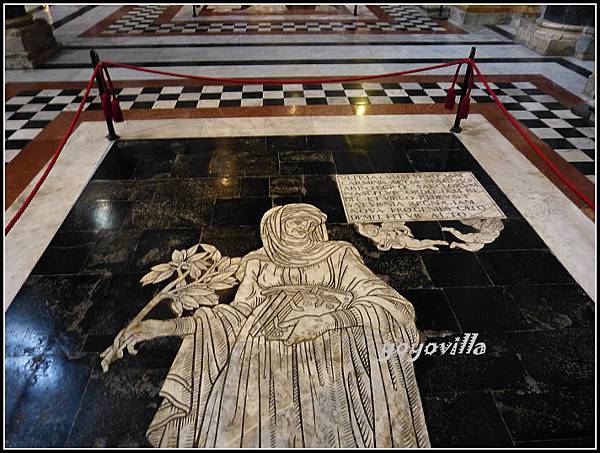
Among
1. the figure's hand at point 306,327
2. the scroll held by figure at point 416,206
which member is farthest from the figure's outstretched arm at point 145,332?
the scroll held by figure at point 416,206

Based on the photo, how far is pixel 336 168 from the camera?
4.15 metres

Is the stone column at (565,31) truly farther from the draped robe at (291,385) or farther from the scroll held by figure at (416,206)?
the draped robe at (291,385)

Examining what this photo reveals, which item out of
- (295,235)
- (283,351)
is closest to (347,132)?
(295,235)

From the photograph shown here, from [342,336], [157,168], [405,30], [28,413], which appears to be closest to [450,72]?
[405,30]

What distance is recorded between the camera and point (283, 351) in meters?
2.32

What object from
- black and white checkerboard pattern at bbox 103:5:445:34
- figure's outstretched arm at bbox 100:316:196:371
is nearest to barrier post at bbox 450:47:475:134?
figure's outstretched arm at bbox 100:316:196:371

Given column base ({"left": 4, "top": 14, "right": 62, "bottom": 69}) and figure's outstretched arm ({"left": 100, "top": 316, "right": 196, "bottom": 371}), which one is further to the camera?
column base ({"left": 4, "top": 14, "right": 62, "bottom": 69})

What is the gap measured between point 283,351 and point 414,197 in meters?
2.12

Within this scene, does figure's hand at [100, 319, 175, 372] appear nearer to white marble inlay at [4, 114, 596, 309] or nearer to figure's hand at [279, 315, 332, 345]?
figure's hand at [279, 315, 332, 345]

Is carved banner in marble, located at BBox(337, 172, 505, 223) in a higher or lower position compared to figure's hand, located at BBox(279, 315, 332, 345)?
higher

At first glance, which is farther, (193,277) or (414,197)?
(414,197)

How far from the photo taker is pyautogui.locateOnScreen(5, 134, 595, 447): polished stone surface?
2.08 m

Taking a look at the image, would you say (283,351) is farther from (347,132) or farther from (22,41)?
(22,41)

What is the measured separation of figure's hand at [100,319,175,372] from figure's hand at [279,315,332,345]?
0.75m
